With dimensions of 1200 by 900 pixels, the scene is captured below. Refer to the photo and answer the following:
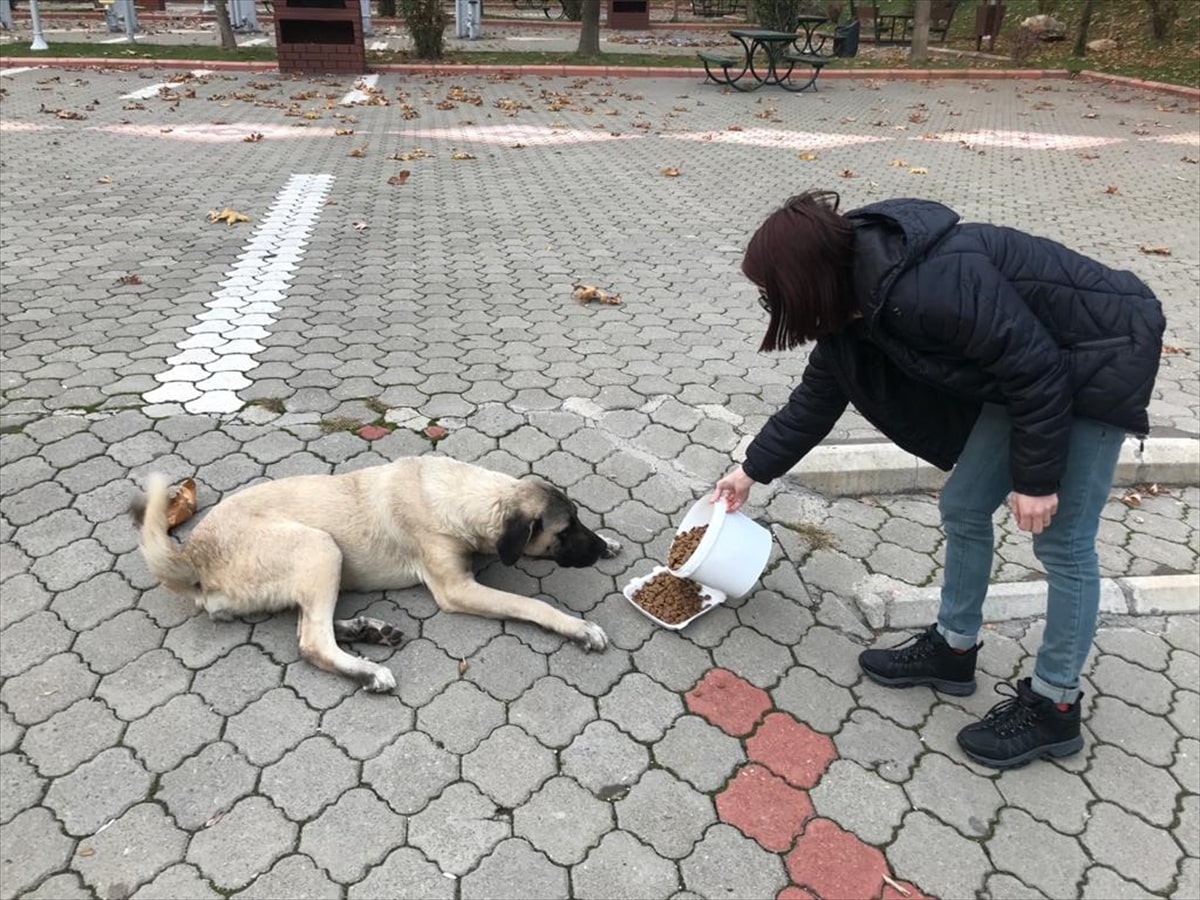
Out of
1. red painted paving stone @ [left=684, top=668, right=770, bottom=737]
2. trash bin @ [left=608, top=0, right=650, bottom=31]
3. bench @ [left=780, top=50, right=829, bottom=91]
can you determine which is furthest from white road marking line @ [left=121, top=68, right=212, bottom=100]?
trash bin @ [left=608, top=0, right=650, bottom=31]

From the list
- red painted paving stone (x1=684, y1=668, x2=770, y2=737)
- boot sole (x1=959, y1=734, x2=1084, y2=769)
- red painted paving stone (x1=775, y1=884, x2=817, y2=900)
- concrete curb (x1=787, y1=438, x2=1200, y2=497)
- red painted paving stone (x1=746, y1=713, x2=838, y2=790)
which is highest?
concrete curb (x1=787, y1=438, x2=1200, y2=497)

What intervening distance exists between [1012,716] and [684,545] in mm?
1285

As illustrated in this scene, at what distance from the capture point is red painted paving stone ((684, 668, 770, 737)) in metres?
2.97

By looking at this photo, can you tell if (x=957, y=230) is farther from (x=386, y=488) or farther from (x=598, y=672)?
(x=386, y=488)

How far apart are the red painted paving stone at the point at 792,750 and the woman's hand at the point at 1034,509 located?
3.24 ft

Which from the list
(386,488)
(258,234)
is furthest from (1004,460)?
(258,234)

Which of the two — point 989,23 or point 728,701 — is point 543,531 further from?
point 989,23

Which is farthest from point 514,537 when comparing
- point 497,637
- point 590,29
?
point 590,29

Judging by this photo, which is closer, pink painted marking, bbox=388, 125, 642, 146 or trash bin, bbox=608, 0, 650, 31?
pink painted marking, bbox=388, 125, 642, 146

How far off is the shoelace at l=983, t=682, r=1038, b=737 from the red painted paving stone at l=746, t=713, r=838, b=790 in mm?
536

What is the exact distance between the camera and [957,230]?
2.32 m

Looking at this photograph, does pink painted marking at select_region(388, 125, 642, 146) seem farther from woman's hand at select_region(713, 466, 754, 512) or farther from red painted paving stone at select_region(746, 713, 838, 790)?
red painted paving stone at select_region(746, 713, 838, 790)

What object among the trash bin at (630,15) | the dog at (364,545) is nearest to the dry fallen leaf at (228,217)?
the dog at (364,545)

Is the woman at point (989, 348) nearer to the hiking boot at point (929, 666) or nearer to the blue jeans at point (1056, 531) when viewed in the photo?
the blue jeans at point (1056, 531)
